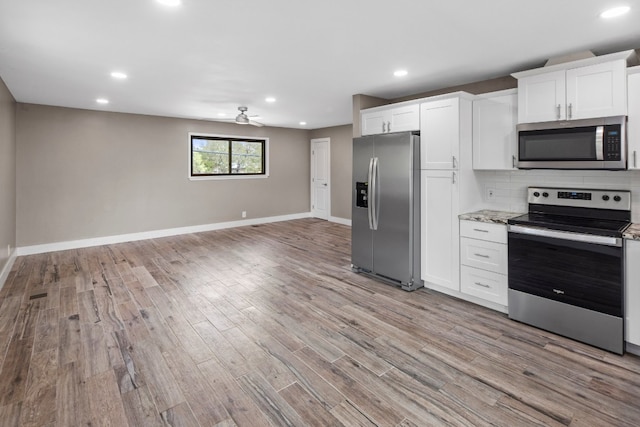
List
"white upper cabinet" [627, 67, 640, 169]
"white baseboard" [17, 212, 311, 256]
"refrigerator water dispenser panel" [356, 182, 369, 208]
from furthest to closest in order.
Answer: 1. "white baseboard" [17, 212, 311, 256]
2. "refrigerator water dispenser panel" [356, 182, 369, 208]
3. "white upper cabinet" [627, 67, 640, 169]

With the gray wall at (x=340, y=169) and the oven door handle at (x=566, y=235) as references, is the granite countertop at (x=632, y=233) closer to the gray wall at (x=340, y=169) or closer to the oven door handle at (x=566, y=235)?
the oven door handle at (x=566, y=235)

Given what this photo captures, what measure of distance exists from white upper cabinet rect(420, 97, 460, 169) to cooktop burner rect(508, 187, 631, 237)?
883mm

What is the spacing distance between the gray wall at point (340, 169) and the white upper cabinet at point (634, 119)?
5567 millimetres

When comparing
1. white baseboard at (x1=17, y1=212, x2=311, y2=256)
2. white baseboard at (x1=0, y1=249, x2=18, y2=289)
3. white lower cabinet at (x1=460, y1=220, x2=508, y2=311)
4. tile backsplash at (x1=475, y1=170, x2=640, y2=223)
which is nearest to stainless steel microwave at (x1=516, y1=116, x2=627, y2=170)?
tile backsplash at (x1=475, y1=170, x2=640, y2=223)

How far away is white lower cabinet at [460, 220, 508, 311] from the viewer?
3.21 m

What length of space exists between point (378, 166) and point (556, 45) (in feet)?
6.45

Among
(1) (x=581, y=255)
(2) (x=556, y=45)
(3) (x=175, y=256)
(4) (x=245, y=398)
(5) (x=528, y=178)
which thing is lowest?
(4) (x=245, y=398)

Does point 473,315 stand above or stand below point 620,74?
below

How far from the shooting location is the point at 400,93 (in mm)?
4570

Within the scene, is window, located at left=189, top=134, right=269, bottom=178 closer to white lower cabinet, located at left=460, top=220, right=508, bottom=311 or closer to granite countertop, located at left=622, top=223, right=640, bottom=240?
white lower cabinet, located at left=460, top=220, right=508, bottom=311

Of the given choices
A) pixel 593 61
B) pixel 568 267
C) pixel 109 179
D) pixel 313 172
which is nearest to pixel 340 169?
pixel 313 172

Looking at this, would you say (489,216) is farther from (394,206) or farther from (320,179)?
(320,179)

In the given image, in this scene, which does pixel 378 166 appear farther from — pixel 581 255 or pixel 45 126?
pixel 45 126

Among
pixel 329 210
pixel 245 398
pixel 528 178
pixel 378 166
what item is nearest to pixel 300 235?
pixel 329 210
